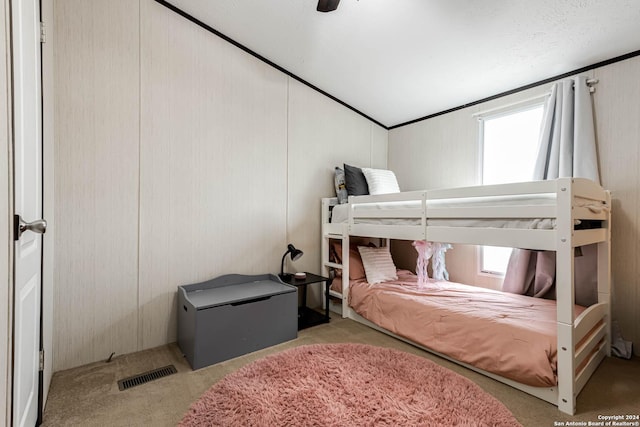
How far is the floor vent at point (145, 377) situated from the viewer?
173cm

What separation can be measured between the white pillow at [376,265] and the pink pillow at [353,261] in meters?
0.06

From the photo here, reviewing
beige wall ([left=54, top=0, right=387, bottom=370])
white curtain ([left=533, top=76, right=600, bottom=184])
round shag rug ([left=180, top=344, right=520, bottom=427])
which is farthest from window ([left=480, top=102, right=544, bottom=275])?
beige wall ([left=54, top=0, right=387, bottom=370])

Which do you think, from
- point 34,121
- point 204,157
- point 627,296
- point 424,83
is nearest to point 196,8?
point 204,157

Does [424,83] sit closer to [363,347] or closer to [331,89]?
[331,89]

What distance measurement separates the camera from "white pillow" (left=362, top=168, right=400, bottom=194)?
10.0ft

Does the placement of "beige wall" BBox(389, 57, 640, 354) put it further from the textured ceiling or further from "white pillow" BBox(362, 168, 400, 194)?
"white pillow" BBox(362, 168, 400, 194)

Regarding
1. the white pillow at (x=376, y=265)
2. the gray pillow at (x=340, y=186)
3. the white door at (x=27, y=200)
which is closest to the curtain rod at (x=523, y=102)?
the gray pillow at (x=340, y=186)

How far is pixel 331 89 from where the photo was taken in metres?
3.12

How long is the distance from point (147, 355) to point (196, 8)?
2.61m

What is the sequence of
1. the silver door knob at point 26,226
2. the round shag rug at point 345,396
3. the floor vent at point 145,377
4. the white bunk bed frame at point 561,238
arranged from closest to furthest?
1. the silver door knob at point 26,226
2. the round shag rug at point 345,396
3. the white bunk bed frame at point 561,238
4. the floor vent at point 145,377

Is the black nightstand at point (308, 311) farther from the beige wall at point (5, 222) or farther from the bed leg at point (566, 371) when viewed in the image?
the beige wall at point (5, 222)

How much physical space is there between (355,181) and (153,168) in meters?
1.84

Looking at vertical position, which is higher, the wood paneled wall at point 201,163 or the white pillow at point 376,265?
the wood paneled wall at point 201,163

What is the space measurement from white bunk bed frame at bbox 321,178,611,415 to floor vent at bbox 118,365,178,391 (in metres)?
1.60
